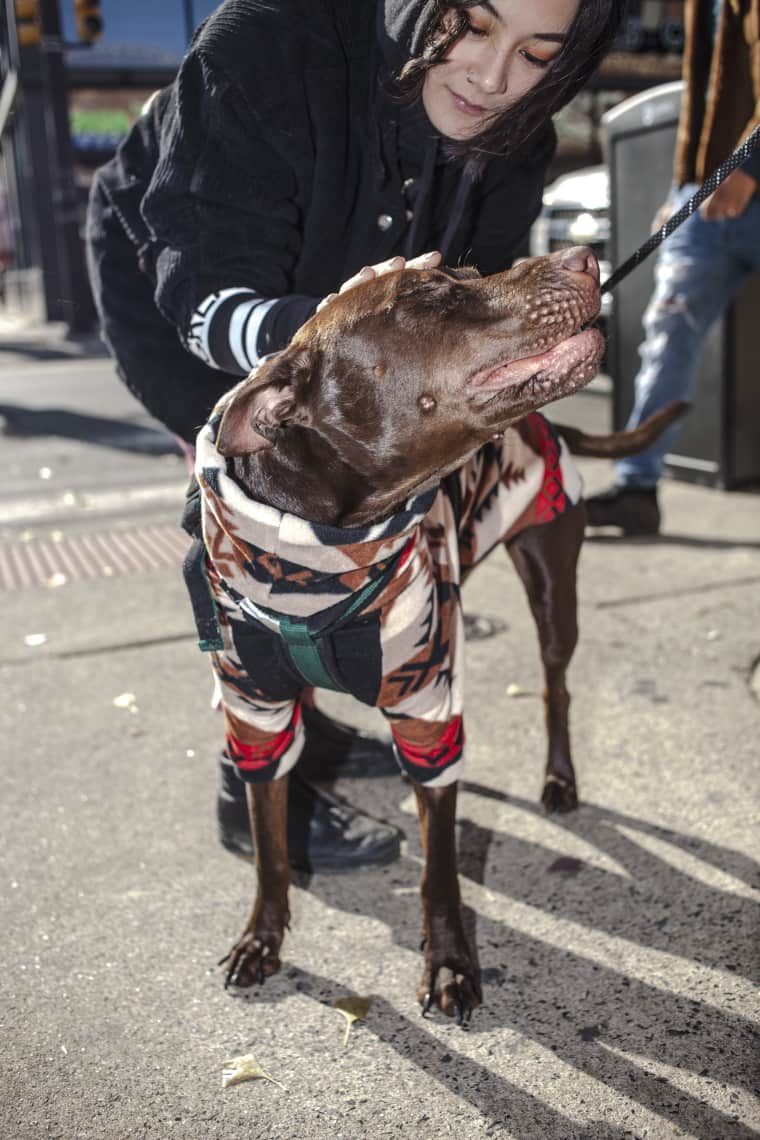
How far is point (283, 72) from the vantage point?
2281 millimetres

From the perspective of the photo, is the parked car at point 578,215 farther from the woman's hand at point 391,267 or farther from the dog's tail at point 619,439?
the woman's hand at point 391,267

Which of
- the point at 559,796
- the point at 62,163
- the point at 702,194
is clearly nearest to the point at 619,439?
the point at 559,796

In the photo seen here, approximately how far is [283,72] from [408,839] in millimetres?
1846

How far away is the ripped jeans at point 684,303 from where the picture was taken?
191 inches

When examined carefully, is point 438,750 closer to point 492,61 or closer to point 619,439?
point 492,61

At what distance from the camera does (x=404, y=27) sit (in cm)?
214

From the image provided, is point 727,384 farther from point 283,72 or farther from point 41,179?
point 41,179

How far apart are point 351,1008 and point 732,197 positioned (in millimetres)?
3456

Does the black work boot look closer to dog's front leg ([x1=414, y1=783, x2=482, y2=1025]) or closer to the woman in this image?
the woman

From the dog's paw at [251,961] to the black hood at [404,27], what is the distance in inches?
72.8

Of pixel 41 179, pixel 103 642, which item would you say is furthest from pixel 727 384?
pixel 41 179

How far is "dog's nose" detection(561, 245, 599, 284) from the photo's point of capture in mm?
1900

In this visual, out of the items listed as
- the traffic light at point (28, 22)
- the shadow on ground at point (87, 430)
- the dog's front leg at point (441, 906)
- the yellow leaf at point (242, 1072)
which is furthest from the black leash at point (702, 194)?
the traffic light at point (28, 22)

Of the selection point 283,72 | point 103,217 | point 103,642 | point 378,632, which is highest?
point 283,72
